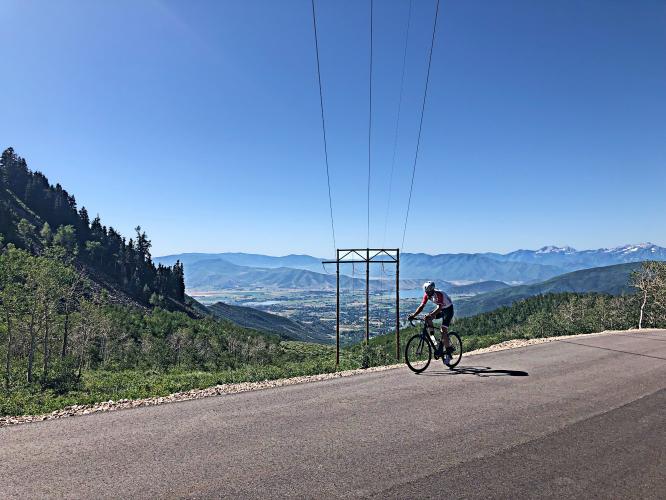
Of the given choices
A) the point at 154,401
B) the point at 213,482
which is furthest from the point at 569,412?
the point at 154,401

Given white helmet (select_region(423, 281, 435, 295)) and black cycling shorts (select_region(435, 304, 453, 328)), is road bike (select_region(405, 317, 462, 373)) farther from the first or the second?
white helmet (select_region(423, 281, 435, 295))

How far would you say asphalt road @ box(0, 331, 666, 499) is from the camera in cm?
536

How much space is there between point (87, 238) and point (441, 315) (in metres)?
215

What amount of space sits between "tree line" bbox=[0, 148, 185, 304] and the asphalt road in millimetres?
171167

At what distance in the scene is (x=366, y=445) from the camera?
6715 mm

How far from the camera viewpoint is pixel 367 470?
229 inches

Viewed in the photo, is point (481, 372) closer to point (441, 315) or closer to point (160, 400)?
point (441, 315)

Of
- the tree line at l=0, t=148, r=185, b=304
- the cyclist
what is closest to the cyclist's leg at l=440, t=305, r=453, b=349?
the cyclist

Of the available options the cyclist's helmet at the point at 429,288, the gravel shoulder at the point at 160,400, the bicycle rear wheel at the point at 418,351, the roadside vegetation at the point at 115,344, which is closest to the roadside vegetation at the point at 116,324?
the roadside vegetation at the point at 115,344

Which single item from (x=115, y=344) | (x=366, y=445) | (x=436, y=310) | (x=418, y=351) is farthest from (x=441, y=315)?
(x=115, y=344)

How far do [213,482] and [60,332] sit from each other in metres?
64.8

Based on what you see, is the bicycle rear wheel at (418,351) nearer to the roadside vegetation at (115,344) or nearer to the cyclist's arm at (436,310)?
the cyclist's arm at (436,310)

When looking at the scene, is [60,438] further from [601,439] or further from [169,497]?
[601,439]

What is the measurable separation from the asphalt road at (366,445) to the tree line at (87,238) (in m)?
171
